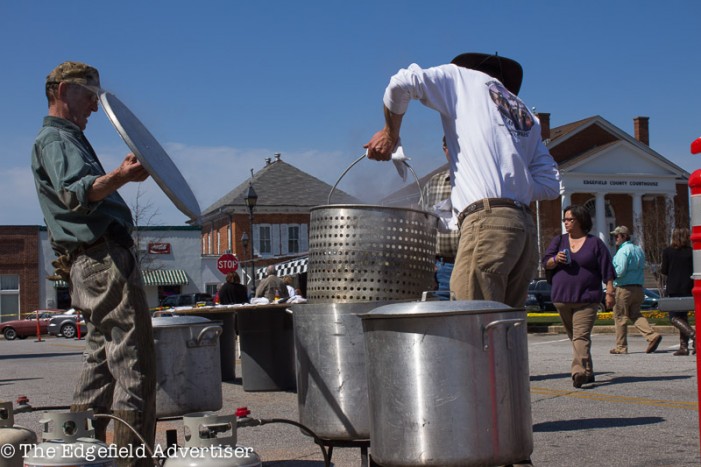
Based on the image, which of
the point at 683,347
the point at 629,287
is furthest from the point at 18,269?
the point at 683,347

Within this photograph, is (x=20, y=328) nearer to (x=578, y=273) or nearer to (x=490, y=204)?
(x=578, y=273)

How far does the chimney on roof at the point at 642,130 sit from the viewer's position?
6962cm

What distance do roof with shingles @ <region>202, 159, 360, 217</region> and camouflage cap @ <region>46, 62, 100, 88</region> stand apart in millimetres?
60955

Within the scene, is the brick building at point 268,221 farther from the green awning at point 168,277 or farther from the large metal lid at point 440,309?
the large metal lid at point 440,309

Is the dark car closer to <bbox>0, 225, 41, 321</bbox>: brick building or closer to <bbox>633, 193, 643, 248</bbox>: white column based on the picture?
<bbox>633, 193, 643, 248</bbox>: white column

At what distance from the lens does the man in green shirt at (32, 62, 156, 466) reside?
3.99 m

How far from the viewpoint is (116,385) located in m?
4.07

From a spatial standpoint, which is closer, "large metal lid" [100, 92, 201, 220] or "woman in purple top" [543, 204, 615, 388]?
"large metal lid" [100, 92, 201, 220]

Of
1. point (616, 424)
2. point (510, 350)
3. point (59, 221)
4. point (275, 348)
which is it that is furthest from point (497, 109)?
point (275, 348)

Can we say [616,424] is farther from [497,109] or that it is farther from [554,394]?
[497,109]

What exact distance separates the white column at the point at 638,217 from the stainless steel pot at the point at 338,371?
5808cm

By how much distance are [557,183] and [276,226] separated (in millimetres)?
61864

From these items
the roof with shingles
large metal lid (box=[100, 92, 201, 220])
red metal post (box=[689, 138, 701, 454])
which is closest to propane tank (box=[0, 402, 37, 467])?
large metal lid (box=[100, 92, 201, 220])

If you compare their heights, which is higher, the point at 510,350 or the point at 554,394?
the point at 510,350
